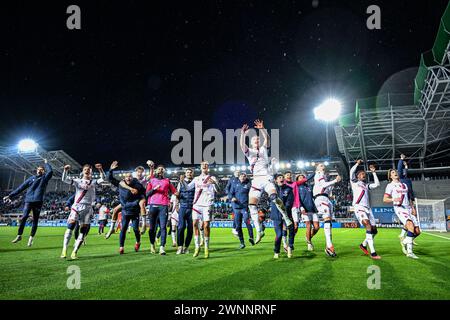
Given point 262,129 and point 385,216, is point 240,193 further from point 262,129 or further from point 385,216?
point 385,216

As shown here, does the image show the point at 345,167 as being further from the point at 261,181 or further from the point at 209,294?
the point at 209,294

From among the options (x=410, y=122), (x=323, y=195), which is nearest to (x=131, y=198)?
(x=323, y=195)

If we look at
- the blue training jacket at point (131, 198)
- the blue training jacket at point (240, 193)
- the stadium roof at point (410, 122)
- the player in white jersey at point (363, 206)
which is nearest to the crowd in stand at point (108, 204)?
the stadium roof at point (410, 122)

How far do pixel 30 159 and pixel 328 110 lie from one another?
5077 centimetres

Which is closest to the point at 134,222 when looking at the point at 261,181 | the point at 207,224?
the point at 207,224

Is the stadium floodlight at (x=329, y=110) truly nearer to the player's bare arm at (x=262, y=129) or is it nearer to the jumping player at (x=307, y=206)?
the jumping player at (x=307, y=206)

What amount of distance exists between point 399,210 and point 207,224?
5.58 meters

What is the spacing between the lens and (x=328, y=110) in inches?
1558

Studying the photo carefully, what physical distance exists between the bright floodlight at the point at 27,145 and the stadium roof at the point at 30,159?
0.67m

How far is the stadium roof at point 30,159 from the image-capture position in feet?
157

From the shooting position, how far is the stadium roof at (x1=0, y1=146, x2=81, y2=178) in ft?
157

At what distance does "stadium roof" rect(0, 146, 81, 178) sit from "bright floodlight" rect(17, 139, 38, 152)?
670 mm

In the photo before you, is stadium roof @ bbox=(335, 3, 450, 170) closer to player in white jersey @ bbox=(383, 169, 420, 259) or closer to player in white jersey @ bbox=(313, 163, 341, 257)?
player in white jersey @ bbox=(383, 169, 420, 259)
